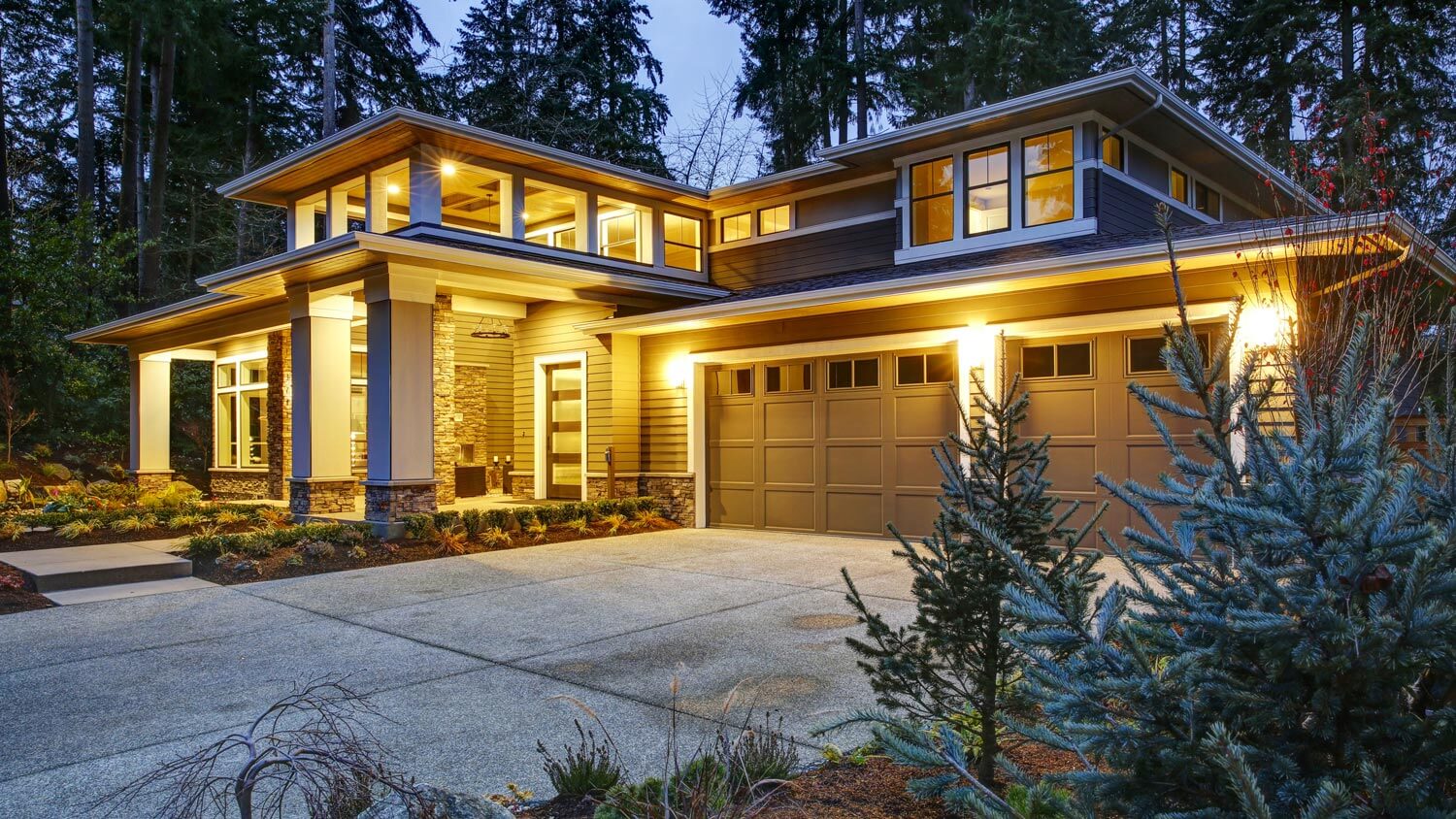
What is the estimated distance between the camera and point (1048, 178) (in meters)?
11.6

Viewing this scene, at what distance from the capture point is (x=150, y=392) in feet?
58.5

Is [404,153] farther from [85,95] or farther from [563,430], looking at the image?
[85,95]

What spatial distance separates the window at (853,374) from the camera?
432 inches

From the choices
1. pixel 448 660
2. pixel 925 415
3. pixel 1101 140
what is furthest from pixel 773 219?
pixel 448 660

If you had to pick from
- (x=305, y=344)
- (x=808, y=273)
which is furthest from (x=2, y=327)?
(x=808, y=273)

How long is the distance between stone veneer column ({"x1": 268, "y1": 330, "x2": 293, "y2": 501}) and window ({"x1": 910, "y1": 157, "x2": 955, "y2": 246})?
35.9 feet

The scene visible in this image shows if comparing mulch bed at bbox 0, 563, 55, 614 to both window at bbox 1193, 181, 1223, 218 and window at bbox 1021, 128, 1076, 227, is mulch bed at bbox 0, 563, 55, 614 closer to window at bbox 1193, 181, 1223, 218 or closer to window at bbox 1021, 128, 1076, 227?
window at bbox 1021, 128, 1076, 227

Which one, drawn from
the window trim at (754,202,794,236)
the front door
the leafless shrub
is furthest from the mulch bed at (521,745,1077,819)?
the window trim at (754,202,794,236)

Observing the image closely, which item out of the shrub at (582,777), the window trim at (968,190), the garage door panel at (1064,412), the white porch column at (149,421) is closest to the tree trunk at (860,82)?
the window trim at (968,190)

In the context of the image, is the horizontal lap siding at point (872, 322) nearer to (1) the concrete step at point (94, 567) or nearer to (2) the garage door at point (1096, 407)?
(2) the garage door at point (1096, 407)

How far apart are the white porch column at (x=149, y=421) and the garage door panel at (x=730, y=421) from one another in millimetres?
12391

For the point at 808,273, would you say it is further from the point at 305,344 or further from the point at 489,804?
the point at 489,804

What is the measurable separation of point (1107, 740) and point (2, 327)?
2203cm

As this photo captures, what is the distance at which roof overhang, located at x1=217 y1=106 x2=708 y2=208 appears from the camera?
1182 centimetres
